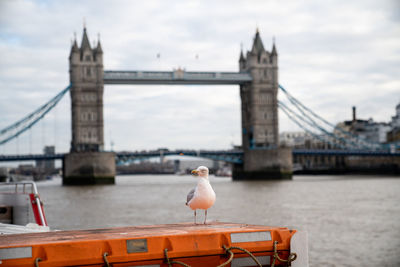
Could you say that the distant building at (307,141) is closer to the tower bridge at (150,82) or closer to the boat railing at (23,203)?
the tower bridge at (150,82)

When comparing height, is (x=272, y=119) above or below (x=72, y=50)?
below

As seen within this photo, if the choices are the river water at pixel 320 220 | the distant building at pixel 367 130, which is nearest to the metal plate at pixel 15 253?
the river water at pixel 320 220

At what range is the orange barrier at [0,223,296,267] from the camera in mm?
4559

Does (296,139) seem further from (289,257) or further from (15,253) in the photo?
(15,253)

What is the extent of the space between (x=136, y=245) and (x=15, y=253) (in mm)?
988

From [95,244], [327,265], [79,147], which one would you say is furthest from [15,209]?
[79,147]

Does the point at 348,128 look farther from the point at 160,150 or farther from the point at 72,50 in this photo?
the point at 72,50

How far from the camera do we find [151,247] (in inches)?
191

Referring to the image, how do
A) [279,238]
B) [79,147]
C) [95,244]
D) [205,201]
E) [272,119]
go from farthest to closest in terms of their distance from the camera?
[272,119] < [79,147] < [205,201] < [279,238] < [95,244]

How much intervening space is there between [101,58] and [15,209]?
54991 millimetres

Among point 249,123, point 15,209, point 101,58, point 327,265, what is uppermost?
point 101,58

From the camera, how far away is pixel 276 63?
7194 centimetres

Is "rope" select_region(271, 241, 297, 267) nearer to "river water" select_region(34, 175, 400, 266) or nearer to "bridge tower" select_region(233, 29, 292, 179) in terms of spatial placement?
"river water" select_region(34, 175, 400, 266)

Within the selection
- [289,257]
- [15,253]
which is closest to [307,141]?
[289,257]
